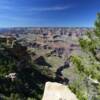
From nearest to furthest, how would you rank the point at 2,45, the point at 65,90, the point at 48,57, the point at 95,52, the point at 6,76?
the point at 65,90
the point at 95,52
the point at 6,76
the point at 2,45
the point at 48,57

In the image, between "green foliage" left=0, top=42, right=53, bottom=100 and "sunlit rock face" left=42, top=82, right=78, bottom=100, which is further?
"green foliage" left=0, top=42, right=53, bottom=100

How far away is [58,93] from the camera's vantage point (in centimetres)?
1700

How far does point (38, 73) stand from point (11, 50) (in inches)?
403

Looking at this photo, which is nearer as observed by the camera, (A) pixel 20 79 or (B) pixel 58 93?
(B) pixel 58 93

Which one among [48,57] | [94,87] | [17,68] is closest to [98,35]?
[94,87]

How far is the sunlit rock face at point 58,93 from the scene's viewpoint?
664 inches

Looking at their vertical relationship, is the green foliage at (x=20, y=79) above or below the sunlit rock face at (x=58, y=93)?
below

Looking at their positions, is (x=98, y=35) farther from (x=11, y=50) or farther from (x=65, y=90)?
(x=11, y=50)

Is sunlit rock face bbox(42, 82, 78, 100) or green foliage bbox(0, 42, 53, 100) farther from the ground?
sunlit rock face bbox(42, 82, 78, 100)

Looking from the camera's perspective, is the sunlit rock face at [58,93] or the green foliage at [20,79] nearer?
the sunlit rock face at [58,93]

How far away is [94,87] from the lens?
19.2 m

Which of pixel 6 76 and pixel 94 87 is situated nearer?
pixel 94 87

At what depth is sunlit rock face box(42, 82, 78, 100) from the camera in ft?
55.4

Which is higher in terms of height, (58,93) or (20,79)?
(58,93)
